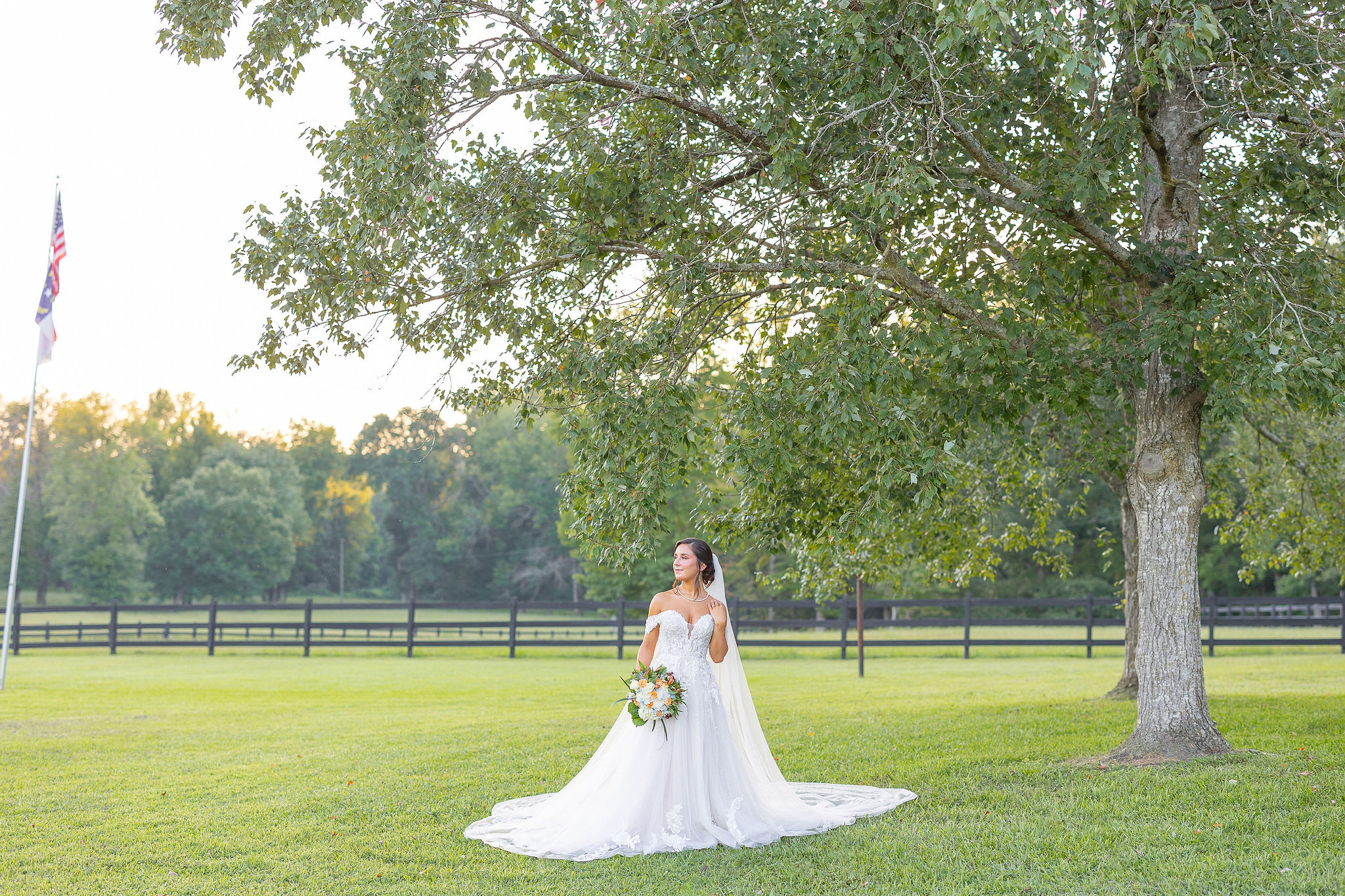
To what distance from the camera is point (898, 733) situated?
10.4m

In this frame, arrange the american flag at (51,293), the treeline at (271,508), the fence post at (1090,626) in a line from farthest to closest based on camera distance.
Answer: the treeline at (271,508)
the fence post at (1090,626)
the american flag at (51,293)

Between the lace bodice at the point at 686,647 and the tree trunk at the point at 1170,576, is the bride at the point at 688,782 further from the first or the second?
the tree trunk at the point at 1170,576

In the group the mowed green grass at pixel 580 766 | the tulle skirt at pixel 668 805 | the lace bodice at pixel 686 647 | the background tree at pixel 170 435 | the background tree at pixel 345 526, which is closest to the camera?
the mowed green grass at pixel 580 766

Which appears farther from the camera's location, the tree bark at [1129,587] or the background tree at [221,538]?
the background tree at [221,538]

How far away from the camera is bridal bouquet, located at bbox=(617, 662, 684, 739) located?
21.5 ft

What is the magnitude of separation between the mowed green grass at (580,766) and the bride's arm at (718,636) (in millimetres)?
1290

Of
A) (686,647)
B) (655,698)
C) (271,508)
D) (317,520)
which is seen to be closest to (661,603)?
(686,647)

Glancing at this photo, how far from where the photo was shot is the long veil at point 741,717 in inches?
276

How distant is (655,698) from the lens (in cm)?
659

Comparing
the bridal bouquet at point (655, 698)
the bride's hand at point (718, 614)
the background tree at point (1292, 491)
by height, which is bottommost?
the bridal bouquet at point (655, 698)

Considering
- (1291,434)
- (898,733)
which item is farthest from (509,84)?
(1291,434)

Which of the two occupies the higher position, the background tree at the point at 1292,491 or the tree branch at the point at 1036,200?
the tree branch at the point at 1036,200

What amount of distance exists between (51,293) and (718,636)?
14.4 metres

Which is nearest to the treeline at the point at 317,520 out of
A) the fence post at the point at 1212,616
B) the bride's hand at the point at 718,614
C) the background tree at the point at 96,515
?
the background tree at the point at 96,515
